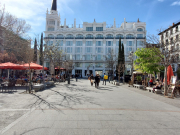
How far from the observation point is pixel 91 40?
56531mm

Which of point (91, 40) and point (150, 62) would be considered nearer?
point (150, 62)

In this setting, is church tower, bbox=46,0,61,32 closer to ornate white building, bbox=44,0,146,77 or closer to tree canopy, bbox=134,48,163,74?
ornate white building, bbox=44,0,146,77

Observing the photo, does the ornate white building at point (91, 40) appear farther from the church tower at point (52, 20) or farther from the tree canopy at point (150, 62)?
the tree canopy at point (150, 62)

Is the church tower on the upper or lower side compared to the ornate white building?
upper

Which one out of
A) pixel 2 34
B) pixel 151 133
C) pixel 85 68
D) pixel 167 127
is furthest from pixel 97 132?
pixel 85 68

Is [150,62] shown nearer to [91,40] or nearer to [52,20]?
[91,40]

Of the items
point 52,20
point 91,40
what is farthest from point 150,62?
point 52,20

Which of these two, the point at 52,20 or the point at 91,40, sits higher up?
the point at 52,20

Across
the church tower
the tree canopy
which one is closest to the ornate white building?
the church tower

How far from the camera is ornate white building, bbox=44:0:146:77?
2185 inches

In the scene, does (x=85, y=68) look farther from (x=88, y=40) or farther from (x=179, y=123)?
(x=179, y=123)

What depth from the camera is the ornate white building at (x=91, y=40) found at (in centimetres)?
5550

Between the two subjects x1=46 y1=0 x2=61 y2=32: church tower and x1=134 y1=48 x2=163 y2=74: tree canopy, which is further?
x1=46 y1=0 x2=61 y2=32: church tower

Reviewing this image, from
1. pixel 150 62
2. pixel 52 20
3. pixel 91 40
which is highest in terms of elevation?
pixel 52 20
